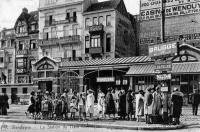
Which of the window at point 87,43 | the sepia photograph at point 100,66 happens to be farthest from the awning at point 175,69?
the window at point 87,43

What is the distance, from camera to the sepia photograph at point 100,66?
55.3 feet

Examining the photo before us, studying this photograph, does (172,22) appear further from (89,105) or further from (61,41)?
(89,105)

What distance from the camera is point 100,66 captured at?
3744 centimetres

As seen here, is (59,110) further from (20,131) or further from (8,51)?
(8,51)

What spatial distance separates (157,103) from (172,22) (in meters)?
29.6

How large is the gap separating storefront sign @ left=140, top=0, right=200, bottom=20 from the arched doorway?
13.5 m

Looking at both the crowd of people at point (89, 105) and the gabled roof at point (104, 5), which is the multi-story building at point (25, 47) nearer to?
the gabled roof at point (104, 5)

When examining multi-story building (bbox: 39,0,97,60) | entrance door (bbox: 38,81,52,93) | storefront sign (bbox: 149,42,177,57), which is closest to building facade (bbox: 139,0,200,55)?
multi-story building (bbox: 39,0,97,60)

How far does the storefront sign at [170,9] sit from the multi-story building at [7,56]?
84.4ft

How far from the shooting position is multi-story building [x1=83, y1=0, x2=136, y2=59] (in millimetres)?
46906

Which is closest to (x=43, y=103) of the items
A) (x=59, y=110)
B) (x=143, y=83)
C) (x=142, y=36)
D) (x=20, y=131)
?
(x=59, y=110)

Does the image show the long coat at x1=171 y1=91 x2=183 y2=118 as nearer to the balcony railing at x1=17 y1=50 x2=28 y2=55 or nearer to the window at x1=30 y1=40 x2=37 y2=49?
the window at x1=30 y1=40 x2=37 y2=49

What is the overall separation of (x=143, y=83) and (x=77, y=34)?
19.0 meters

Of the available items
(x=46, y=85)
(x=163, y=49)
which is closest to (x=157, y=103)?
(x=163, y=49)
